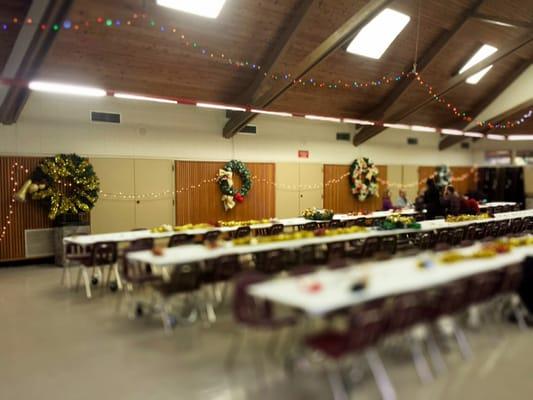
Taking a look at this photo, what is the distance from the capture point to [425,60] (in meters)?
12.5

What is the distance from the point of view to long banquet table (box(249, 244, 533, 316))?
11.9 feet

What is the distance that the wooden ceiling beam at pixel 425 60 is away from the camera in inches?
452

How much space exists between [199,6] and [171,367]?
21.9 ft

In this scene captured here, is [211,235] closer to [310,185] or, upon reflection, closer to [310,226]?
[310,226]

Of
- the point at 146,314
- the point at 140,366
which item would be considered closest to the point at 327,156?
the point at 146,314

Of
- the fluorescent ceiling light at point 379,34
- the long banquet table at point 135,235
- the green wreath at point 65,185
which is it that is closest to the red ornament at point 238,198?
the long banquet table at point 135,235

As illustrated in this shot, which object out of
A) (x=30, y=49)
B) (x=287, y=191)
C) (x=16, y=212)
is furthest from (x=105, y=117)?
(x=287, y=191)

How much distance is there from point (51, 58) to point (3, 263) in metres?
4.36

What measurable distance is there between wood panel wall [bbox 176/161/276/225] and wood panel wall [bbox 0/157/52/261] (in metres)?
3.37

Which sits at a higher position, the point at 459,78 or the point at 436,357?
the point at 459,78

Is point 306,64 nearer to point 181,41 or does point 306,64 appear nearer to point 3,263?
point 181,41

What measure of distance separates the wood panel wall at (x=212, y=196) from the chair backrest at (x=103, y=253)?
4772 millimetres

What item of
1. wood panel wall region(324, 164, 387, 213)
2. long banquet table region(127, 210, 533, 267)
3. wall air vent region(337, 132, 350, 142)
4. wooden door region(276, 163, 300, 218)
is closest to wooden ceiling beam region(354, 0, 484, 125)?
wall air vent region(337, 132, 350, 142)

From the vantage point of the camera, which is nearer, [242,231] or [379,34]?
[242,231]
